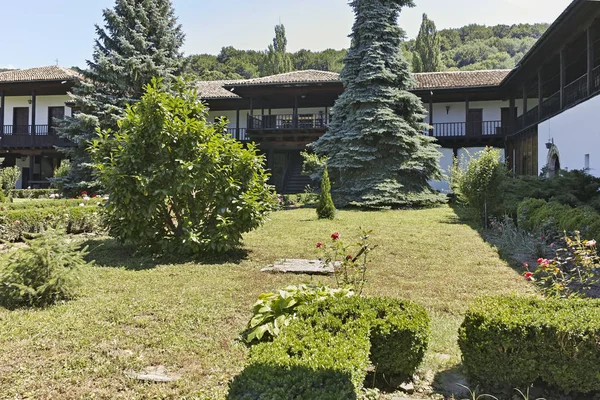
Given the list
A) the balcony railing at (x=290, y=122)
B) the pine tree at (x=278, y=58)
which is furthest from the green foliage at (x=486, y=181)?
the pine tree at (x=278, y=58)

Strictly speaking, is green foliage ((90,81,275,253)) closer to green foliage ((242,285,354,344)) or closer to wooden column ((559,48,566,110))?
green foliage ((242,285,354,344))

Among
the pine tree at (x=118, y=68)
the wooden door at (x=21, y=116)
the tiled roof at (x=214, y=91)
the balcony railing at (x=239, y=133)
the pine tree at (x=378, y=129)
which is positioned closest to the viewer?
the pine tree at (x=378, y=129)

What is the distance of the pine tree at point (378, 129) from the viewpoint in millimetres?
15180

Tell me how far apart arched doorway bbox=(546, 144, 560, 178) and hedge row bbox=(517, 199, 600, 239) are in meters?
6.14

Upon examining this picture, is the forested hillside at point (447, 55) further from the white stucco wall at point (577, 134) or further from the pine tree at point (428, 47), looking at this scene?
the white stucco wall at point (577, 134)

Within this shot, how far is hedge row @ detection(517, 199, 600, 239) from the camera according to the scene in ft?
19.8

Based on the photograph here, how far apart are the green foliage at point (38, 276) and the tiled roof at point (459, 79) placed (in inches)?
691

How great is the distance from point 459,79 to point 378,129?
811 centimetres

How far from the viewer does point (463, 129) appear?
69.1 ft

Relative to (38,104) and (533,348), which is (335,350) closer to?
(533,348)

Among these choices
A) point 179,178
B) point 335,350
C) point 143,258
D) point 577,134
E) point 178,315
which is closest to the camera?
point 335,350

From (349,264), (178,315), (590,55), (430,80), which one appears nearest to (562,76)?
(590,55)

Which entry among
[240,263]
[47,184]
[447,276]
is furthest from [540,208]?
[47,184]

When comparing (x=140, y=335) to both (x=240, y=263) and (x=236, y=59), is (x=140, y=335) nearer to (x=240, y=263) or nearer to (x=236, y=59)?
(x=240, y=263)
